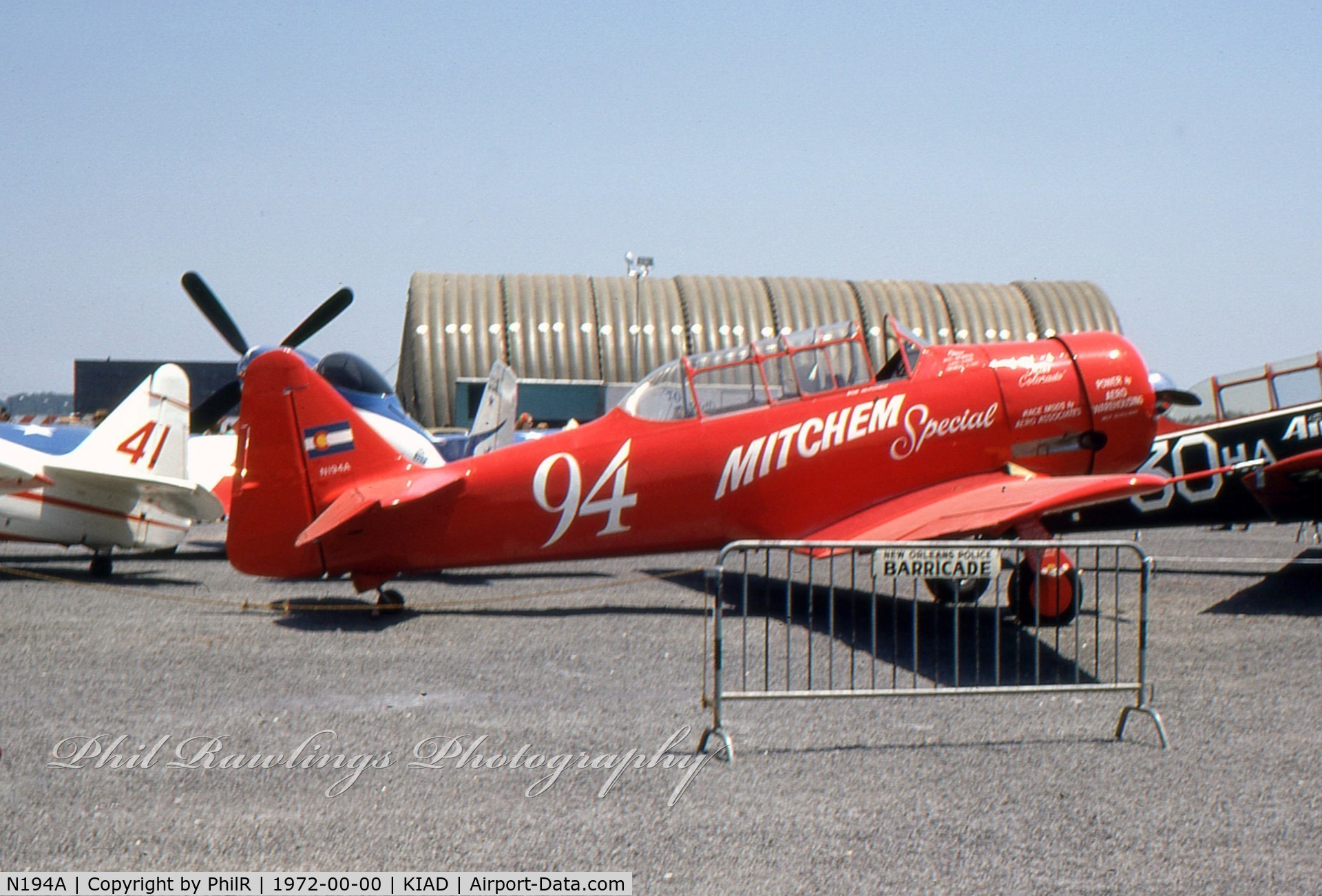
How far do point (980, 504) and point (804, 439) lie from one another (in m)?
1.65

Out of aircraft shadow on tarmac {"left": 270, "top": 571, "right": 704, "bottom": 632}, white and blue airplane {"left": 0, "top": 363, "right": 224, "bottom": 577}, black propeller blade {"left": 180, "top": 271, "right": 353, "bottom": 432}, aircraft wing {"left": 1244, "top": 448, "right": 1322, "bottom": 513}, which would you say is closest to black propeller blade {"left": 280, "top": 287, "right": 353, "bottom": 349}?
black propeller blade {"left": 180, "top": 271, "right": 353, "bottom": 432}

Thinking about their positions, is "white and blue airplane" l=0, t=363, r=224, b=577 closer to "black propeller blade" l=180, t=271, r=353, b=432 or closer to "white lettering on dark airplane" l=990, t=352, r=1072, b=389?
"black propeller blade" l=180, t=271, r=353, b=432

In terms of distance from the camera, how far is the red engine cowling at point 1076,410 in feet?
31.8

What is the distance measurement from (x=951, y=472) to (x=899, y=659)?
2.70 metres

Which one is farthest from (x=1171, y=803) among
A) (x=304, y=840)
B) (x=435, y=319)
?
(x=435, y=319)

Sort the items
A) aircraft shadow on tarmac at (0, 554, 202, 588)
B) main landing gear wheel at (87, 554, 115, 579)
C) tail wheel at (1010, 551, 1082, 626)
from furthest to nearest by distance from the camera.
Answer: main landing gear wheel at (87, 554, 115, 579) < aircraft shadow on tarmac at (0, 554, 202, 588) < tail wheel at (1010, 551, 1082, 626)

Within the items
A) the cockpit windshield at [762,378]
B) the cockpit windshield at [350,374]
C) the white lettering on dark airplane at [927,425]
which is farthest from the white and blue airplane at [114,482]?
the white lettering on dark airplane at [927,425]

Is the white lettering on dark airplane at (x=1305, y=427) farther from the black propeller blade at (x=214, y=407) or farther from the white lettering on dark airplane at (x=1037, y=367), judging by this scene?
the black propeller blade at (x=214, y=407)

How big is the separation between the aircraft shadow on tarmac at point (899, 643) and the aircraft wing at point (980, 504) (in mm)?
642

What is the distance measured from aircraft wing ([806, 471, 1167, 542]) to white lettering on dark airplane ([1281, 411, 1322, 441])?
3151 mm

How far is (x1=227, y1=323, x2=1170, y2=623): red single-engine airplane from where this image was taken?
892 centimetres

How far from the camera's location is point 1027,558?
8273mm
